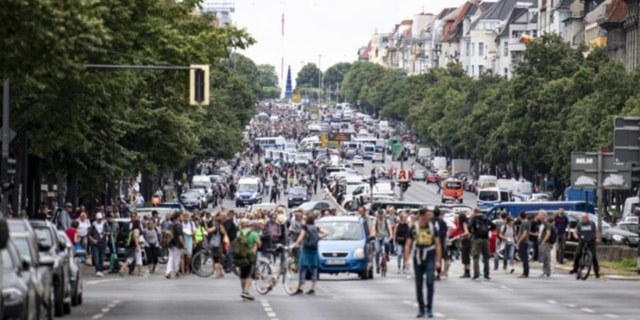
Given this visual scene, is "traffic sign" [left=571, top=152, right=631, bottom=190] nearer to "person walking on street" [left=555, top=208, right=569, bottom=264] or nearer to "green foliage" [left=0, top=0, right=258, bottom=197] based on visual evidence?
"person walking on street" [left=555, top=208, right=569, bottom=264]

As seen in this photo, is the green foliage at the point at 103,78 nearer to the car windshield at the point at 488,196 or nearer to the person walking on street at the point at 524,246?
the person walking on street at the point at 524,246

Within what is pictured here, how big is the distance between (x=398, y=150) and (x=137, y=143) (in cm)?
1696

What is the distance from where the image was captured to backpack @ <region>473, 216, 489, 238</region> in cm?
4544

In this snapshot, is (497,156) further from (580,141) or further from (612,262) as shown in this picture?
(612,262)

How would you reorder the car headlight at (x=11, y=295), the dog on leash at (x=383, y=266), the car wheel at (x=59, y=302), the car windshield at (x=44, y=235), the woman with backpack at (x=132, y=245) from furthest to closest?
the woman with backpack at (x=132, y=245)
the dog on leash at (x=383, y=266)
the car wheel at (x=59, y=302)
the car windshield at (x=44, y=235)
the car headlight at (x=11, y=295)

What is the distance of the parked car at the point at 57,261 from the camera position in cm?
2922

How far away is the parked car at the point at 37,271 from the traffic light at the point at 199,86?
1586 cm

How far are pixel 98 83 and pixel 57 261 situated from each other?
14.6 metres

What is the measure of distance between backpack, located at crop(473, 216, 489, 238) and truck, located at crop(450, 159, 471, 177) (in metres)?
126

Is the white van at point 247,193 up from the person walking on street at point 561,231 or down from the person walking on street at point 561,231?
up

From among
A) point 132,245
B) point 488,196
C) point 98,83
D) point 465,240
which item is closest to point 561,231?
point 465,240

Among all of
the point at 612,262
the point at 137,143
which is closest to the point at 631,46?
the point at 137,143

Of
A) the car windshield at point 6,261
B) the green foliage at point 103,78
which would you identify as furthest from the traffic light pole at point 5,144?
the car windshield at point 6,261

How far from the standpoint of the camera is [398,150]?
8919 centimetres
